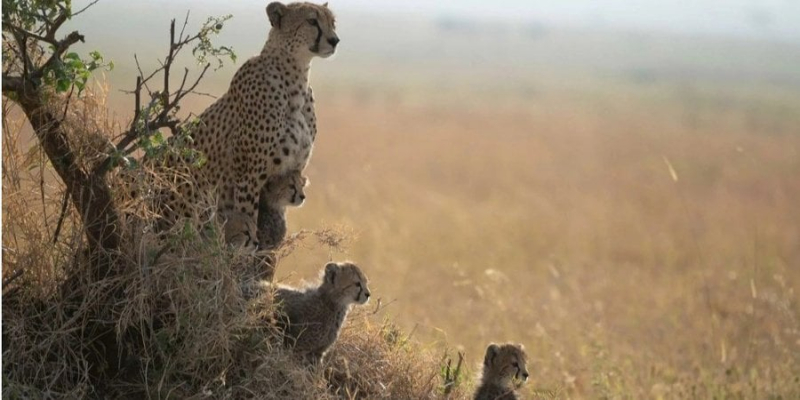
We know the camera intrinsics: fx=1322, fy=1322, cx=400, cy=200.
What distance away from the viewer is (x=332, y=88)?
45.9 m

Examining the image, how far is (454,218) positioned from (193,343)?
14109 mm

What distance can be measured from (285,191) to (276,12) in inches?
31.1

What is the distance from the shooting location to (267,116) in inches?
222

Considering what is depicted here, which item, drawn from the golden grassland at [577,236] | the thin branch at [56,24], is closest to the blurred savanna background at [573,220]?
the golden grassland at [577,236]

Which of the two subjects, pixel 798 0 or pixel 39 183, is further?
pixel 798 0

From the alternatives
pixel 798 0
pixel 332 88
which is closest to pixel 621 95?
pixel 332 88

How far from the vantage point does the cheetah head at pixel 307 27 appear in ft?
18.7

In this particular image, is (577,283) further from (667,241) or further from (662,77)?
(662,77)

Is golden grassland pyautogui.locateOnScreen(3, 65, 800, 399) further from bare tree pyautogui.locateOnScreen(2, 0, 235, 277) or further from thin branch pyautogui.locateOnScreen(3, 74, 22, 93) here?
thin branch pyautogui.locateOnScreen(3, 74, 22, 93)

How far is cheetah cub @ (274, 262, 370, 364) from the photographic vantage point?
16.5ft

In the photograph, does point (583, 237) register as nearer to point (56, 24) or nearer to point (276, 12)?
point (276, 12)

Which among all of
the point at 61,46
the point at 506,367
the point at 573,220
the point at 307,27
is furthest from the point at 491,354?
the point at 573,220

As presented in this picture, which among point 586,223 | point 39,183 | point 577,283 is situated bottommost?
point 586,223

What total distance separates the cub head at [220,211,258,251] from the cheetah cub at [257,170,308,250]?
25 cm
